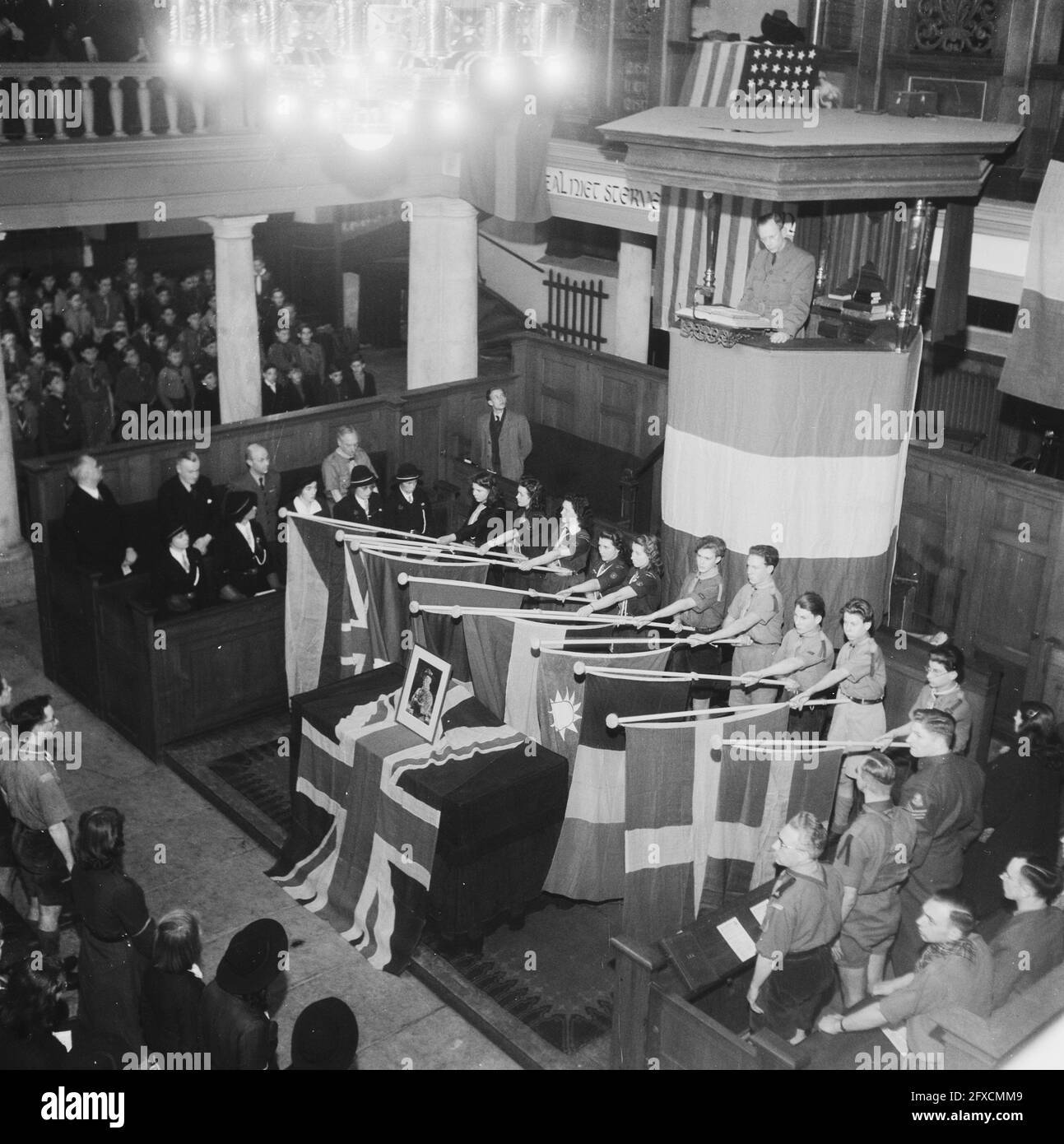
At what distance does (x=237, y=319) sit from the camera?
1518cm

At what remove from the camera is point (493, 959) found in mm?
8523

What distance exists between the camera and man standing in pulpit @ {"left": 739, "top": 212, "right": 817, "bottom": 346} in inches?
389

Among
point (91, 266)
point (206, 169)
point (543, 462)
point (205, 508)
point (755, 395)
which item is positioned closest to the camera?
point (755, 395)

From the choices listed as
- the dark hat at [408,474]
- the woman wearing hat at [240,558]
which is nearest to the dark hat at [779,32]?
the dark hat at [408,474]

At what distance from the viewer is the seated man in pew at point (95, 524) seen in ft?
37.2

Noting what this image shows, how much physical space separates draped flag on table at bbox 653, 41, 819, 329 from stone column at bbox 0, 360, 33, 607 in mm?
6776

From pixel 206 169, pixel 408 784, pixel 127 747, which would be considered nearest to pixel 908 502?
pixel 408 784

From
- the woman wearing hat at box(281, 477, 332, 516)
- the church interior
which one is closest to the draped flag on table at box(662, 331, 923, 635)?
the church interior

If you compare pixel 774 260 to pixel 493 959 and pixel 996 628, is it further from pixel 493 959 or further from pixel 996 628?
pixel 493 959

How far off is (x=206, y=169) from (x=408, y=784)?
8622 millimetres

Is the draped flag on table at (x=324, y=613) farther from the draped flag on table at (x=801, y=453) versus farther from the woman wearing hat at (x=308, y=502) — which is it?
the draped flag on table at (x=801, y=453)

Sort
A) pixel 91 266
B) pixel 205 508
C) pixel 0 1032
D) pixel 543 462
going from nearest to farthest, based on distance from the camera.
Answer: pixel 0 1032
pixel 205 508
pixel 543 462
pixel 91 266

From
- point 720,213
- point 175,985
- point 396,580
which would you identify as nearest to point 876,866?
point 175,985

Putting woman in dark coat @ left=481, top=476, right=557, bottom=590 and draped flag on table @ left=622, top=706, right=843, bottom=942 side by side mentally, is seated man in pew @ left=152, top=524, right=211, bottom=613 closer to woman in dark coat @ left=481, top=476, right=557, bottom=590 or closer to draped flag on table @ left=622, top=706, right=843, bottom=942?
woman in dark coat @ left=481, top=476, right=557, bottom=590
